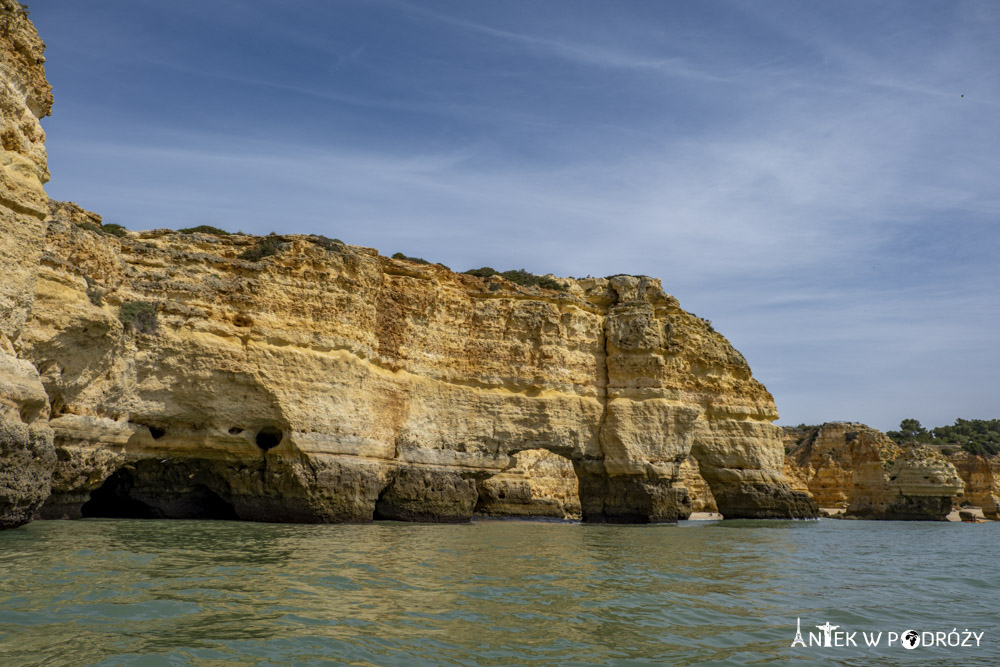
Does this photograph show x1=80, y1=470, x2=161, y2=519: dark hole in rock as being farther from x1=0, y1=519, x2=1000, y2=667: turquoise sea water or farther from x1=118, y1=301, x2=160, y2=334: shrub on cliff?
x1=118, y1=301, x2=160, y2=334: shrub on cliff

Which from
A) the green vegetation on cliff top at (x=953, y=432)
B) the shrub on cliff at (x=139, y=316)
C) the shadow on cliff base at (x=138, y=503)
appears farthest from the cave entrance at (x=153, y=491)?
the green vegetation on cliff top at (x=953, y=432)

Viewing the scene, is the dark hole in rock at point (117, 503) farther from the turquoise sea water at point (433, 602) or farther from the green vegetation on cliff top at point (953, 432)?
the green vegetation on cliff top at point (953, 432)

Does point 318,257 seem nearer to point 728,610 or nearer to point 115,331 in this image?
point 115,331

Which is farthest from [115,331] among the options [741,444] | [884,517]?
[884,517]

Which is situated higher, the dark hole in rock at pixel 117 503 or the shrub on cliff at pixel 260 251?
the shrub on cliff at pixel 260 251

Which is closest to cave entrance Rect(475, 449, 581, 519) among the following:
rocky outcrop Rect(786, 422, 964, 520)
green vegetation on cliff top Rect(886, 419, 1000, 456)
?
rocky outcrop Rect(786, 422, 964, 520)

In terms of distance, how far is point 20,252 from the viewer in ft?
39.2

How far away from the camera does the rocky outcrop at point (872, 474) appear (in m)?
42.1

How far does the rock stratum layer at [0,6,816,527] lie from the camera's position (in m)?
13.3

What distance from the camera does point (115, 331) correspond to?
50.8ft

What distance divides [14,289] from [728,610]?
1130 centimetres

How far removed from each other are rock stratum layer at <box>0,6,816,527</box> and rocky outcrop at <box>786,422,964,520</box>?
1383cm

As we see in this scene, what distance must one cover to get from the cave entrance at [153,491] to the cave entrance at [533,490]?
14688 mm

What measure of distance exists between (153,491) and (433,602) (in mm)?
12682
